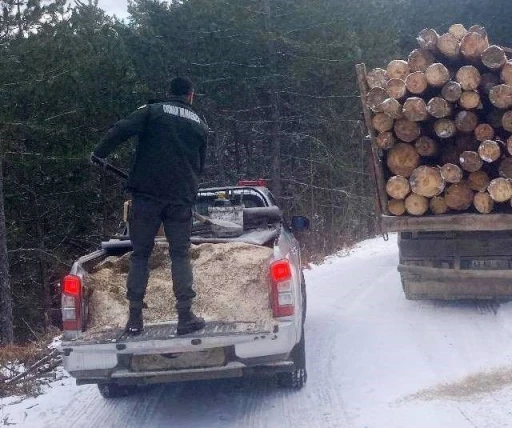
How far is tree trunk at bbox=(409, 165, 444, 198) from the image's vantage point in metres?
7.17

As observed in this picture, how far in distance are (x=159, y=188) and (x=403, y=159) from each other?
333cm

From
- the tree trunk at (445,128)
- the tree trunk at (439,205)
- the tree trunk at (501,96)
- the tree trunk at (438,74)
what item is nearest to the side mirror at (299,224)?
the tree trunk at (439,205)

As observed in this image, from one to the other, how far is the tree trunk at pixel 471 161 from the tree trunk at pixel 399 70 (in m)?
1.24

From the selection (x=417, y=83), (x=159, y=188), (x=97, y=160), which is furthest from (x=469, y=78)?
(x=97, y=160)

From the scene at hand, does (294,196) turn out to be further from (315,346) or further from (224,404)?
(224,404)

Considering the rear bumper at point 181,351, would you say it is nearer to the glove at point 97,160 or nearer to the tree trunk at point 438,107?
the glove at point 97,160

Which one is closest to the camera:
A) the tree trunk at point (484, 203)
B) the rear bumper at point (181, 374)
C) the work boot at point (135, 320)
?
the rear bumper at point (181, 374)

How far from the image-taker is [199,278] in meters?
5.85

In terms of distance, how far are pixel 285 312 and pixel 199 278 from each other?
108 centimetres

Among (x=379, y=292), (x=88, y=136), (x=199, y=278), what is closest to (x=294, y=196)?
(x=88, y=136)

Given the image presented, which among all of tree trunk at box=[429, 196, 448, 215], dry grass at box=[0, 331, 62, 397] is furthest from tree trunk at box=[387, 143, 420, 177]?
dry grass at box=[0, 331, 62, 397]

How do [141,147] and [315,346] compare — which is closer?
[141,147]

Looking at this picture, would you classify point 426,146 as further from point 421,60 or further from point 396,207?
point 421,60

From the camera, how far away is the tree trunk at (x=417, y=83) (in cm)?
738
